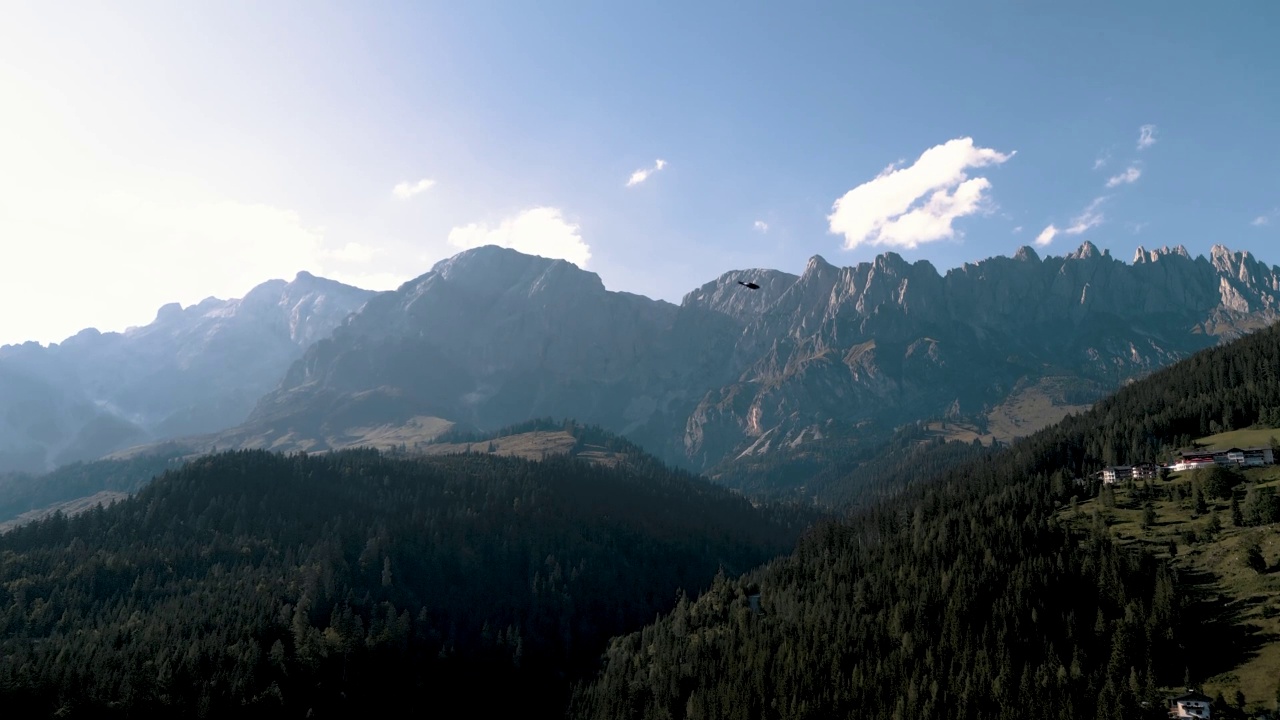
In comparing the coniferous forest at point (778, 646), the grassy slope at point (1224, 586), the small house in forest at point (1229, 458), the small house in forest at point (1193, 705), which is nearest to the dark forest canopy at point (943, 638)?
the coniferous forest at point (778, 646)

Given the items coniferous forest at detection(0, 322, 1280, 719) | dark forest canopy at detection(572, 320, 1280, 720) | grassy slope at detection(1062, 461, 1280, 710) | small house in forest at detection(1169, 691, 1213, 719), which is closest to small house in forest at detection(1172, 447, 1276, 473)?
grassy slope at detection(1062, 461, 1280, 710)

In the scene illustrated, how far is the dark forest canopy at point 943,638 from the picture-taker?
113438mm

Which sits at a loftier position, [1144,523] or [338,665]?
[1144,523]

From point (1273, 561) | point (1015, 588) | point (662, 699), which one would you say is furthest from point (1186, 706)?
point (662, 699)

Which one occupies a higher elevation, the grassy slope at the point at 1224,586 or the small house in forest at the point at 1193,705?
the grassy slope at the point at 1224,586

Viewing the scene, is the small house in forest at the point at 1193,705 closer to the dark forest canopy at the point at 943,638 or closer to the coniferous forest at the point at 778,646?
the coniferous forest at the point at 778,646

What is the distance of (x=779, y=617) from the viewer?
164000 mm

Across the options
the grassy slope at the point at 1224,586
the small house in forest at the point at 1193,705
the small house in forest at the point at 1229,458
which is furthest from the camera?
the small house in forest at the point at 1229,458

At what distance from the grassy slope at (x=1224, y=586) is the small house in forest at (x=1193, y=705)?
6.20 meters

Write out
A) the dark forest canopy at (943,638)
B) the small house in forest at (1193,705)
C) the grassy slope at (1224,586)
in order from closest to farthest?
the small house in forest at (1193,705)
the grassy slope at (1224,586)
the dark forest canopy at (943,638)

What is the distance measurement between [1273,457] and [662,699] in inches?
6159

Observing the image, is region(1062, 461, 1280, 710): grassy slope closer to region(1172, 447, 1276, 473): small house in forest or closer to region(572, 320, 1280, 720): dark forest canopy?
region(572, 320, 1280, 720): dark forest canopy

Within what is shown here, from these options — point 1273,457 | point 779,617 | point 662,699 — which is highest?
point 1273,457

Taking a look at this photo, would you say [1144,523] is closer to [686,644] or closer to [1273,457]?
[1273,457]
